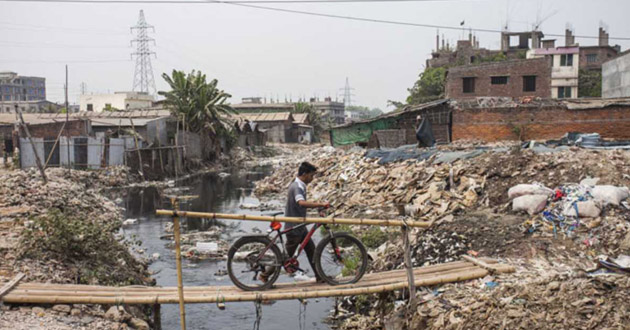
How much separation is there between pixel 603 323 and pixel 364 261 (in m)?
2.60

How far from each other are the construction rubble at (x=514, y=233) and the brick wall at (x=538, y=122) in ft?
29.8

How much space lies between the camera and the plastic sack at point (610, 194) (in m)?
8.42

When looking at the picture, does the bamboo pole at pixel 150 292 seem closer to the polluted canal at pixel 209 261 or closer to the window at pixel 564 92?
the polluted canal at pixel 209 261

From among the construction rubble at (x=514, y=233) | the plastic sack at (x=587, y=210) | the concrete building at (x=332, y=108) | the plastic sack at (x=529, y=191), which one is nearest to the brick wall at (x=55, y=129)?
the construction rubble at (x=514, y=233)

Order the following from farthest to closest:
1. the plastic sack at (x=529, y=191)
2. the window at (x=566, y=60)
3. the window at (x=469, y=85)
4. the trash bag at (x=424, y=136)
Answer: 1. the window at (x=566, y=60)
2. the window at (x=469, y=85)
3. the trash bag at (x=424, y=136)
4. the plastic sack at (x=529, y=191)

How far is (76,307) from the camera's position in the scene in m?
5.98

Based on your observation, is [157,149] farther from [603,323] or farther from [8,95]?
[8,95]

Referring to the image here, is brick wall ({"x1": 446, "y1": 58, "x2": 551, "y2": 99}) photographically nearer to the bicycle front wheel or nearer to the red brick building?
the red brick building

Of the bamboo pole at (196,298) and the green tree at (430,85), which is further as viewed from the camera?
the green tree at (430,85)

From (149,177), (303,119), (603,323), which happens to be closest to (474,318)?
(603,323)

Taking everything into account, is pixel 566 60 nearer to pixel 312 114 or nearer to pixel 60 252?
pixel 312 114

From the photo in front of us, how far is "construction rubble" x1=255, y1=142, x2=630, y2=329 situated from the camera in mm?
A: 5902

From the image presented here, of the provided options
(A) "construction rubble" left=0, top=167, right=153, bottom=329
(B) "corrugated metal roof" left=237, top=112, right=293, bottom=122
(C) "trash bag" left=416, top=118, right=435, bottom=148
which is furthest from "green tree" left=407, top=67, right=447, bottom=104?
(A) "construction rubble" left=0, top=167, right=153, bottom=329

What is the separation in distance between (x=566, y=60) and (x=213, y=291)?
154 feet
